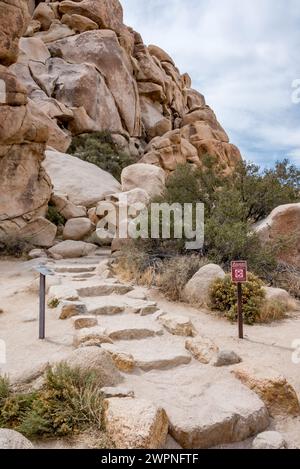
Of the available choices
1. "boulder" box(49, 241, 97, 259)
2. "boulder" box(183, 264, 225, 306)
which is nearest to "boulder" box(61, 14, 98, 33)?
"boulder" box(49, 241, 97, 259)

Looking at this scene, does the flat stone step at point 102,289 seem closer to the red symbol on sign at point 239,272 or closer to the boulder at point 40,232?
the red symbol on sign at point 239,272

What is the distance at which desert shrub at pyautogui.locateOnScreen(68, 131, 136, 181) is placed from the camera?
65.1ft

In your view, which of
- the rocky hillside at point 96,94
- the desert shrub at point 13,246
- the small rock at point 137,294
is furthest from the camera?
the rocky hillside at point 96,94

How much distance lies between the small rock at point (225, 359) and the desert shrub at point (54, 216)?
10106 millimetres

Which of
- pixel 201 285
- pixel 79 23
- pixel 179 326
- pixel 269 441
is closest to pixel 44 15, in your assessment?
pixel 79 23

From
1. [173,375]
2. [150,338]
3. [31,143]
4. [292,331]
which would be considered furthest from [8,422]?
[31,143]

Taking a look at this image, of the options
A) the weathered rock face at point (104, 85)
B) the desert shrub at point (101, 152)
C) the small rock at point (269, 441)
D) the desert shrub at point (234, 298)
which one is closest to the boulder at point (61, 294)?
the desert shrub at point (234, 298)

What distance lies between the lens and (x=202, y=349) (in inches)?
174

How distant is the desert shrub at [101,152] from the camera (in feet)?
65.1

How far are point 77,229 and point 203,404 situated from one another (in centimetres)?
1004

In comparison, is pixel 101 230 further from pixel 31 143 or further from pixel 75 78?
pixel 75 78

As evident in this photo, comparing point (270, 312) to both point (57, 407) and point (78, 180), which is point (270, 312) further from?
point (78, 180)

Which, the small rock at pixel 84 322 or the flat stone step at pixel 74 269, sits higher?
the flat stone step at pixel 74 269

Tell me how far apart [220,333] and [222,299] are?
1.08 metres
